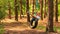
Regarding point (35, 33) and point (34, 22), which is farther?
point (34, 22)

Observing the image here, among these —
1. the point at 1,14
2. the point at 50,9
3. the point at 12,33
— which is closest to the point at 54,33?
the point at 50,9

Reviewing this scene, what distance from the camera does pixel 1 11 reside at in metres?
15.1

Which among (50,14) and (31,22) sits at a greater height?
(50,14)

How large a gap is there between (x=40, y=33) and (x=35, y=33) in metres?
0.41

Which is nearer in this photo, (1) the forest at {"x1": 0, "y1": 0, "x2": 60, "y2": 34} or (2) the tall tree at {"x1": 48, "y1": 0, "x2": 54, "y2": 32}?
(2) the tall tree at {"x1": 48, "y1": 0, "x2": 54, "y2": 32}

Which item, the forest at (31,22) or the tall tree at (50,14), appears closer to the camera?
the tall tree at (50,14)

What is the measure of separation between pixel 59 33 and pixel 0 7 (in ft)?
15.8

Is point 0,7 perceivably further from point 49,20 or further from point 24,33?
point 49,20

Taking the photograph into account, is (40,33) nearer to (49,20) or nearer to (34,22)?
(49,20)

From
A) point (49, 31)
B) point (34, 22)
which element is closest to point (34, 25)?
point (34, 22)

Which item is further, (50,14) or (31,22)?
(31,22)

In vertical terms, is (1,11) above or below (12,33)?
above

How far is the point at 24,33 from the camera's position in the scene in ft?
48.7

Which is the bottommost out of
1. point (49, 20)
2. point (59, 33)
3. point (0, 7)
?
point (59, 33)
